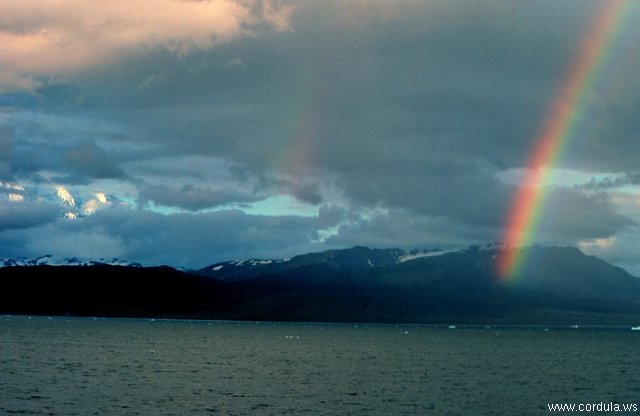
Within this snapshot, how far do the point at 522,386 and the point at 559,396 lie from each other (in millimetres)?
13389

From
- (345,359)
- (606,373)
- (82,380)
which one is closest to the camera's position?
(82,380)

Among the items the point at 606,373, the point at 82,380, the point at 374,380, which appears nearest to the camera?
the point at 82,380

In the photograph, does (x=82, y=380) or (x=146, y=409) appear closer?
(x=146, y=409)

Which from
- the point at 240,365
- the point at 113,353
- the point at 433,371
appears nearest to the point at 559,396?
the point at 433,371

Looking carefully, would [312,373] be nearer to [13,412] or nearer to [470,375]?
[470,375]

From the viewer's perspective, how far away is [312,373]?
144 m

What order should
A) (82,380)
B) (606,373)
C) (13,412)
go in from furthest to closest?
(606,373), (82,380), (13,412)

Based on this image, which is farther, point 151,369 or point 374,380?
point 151,369

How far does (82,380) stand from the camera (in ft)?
396

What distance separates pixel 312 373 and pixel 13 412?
214 feet

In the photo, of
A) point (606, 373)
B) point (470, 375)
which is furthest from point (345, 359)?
point (606, 373)

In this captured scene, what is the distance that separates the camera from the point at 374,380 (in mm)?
131375

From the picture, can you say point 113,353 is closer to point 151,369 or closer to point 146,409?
point 151,369

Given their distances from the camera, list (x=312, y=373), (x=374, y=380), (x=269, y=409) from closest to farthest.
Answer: (x=269, y=409) < (x=374, y=380) < (x=312, y=373)
